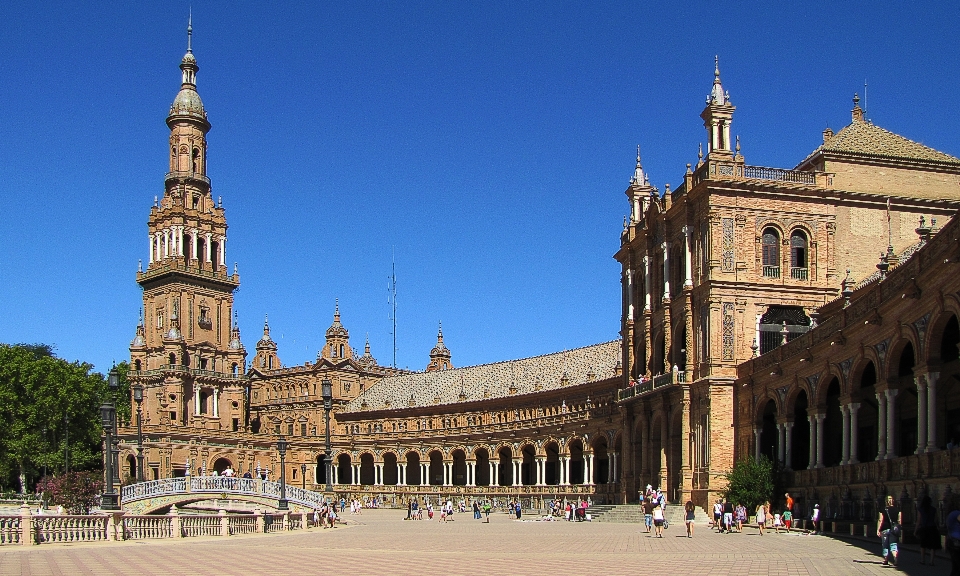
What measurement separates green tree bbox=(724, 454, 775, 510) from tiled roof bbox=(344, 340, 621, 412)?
46143 mm

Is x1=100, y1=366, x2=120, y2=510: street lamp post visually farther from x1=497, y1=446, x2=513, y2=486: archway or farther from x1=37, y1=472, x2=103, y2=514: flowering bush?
x1=497, y1=446, x2=513, y2=486: archway

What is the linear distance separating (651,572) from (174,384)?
98.0 meters

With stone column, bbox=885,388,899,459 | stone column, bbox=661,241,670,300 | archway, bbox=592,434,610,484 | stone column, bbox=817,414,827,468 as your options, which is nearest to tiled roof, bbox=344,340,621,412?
archway, bbox=592,434,610,484

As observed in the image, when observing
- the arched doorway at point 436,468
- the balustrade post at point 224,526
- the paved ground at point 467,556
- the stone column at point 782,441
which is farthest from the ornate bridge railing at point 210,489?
the arched doorway at point 436,468

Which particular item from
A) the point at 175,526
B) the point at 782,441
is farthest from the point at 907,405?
the point at 175,526

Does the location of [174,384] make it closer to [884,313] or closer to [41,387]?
[41,387]

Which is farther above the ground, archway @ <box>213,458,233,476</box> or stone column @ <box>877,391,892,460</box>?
stone column @ <box>877,391,892,460</box>

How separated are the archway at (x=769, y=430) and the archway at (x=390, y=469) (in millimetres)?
70140

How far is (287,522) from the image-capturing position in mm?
52375

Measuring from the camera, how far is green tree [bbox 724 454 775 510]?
50.5 metres

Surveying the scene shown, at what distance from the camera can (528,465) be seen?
110 metres

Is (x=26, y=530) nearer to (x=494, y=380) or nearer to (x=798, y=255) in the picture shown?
(x=798, y=255)

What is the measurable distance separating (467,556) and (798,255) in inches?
1332

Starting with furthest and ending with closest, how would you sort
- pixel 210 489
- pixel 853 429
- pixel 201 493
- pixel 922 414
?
pixel 210 489 < pixel 201 493 < pixel 853 429 < pixel 922 414
